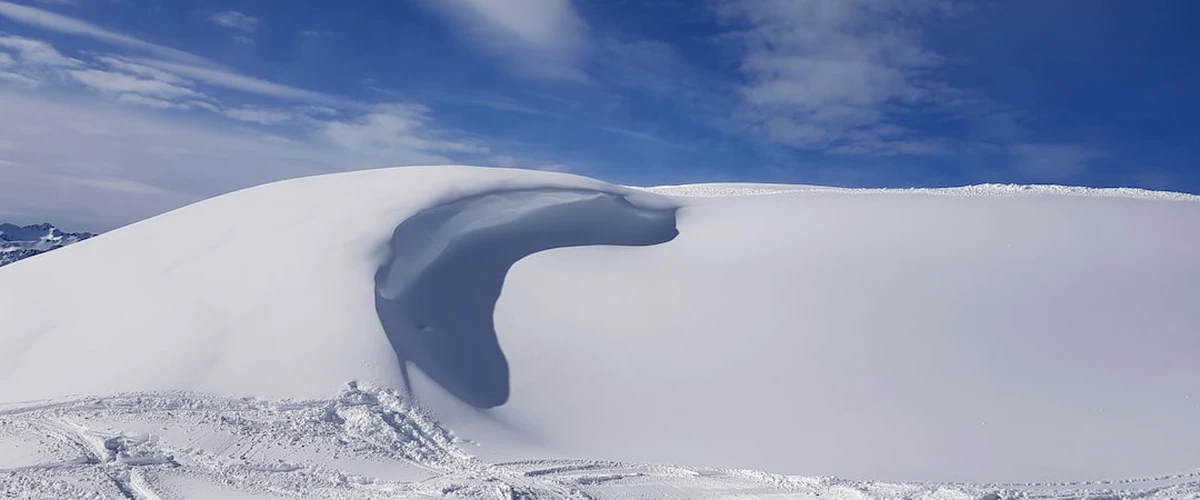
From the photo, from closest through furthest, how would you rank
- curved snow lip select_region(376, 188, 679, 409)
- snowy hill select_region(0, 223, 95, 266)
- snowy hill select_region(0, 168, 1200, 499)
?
1. snowy hill select_region(0, 168, 1200, 499)
2. curved snow lip select_region(376, 188, 679, 409)
3. snowy hill select_region(0, 223, 95, 266)

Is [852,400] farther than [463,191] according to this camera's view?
No

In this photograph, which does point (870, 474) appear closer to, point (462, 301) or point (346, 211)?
point (462, 301)

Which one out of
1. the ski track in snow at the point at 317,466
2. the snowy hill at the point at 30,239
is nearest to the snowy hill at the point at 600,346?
the ski track in snow at the point at 317,466

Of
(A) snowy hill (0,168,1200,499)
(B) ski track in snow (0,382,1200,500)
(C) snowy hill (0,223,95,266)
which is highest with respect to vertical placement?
(A) snowy hill (0,168,1200,499)

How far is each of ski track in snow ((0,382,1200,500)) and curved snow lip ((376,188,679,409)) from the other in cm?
128

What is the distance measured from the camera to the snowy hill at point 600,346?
7.21m

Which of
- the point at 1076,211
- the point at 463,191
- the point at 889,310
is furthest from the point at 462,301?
the point at 1076,211

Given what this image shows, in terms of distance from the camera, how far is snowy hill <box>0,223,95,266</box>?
80.4 meters

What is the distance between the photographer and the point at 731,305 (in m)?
11.0

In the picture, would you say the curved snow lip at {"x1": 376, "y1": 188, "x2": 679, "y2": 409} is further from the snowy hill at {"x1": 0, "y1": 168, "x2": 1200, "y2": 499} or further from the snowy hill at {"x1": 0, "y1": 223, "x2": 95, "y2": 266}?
the snowy hill at {"x1": 0, "y1": 223, "x2": 95, "y2": 266}

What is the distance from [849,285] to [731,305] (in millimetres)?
1918

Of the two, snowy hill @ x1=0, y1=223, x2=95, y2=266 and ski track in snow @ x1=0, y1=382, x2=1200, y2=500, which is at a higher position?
ski track in snow @ x1=0, y1=382, x2=1200, y2=500

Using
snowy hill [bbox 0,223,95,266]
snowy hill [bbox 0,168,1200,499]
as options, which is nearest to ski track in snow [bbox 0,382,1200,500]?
snowy hill [bbox 0,168,1200,499]

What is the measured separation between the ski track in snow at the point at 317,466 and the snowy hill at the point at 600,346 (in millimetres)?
33
